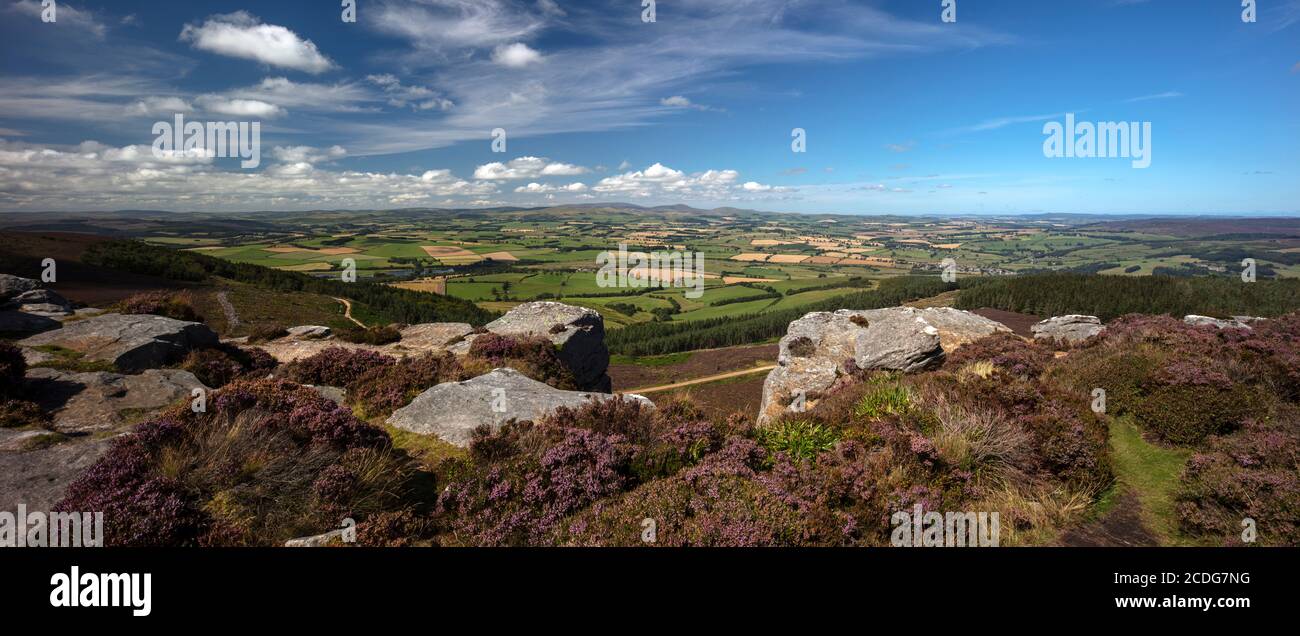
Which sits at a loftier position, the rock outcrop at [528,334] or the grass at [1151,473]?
the rock outcrop at [528,334]

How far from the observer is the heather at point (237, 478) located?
17.5ft

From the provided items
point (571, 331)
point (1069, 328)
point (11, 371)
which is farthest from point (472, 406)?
point (1069, 328)

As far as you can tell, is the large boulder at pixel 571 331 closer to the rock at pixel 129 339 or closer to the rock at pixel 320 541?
the rock at pixel 129 339

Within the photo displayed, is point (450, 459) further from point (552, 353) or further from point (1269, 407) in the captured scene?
point (1269, 407)

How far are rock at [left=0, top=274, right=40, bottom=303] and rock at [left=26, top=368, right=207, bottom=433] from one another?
10251 mm

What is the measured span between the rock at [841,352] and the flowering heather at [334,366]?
1272cm

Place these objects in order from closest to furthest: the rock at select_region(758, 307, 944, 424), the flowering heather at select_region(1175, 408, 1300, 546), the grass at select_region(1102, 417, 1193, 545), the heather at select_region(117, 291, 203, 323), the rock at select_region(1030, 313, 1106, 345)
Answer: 1. the flowering heather at select_region(1175, 408, 1300, 546)
2. the grass at select_region(1102, 417, 1193, 545)
3. the heather at select_region(117, 291, 203, 323)
4. the rock at select_region(758, 307, 944, 424)
5. the rock at select_region(1030, 313, 1106, 345)

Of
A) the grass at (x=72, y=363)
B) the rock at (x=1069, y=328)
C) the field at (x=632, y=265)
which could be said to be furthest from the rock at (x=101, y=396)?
the field at (x=632, y=265)

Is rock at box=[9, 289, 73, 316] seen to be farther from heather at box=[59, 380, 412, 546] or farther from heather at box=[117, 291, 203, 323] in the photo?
heather at box=[59, 380, 412, 546]

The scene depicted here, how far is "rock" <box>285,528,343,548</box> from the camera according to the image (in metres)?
5.25

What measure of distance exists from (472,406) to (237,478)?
4244 millimetres

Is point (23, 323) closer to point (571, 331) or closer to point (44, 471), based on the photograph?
point (44, 471)

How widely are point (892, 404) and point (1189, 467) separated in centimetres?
469

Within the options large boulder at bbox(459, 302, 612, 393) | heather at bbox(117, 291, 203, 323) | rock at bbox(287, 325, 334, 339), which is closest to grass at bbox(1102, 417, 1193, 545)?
large boulder at bbox(459, 302, 612, 393)
